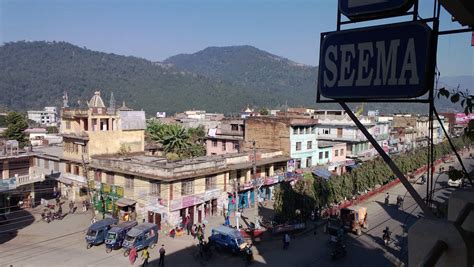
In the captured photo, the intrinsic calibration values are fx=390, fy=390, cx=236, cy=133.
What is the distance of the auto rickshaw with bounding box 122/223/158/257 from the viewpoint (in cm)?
2505

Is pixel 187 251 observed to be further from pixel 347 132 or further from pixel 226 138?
pixel 347 132

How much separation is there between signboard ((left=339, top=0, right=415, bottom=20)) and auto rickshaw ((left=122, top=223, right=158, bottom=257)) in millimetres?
23135

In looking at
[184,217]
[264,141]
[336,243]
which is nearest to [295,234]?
[336,243]

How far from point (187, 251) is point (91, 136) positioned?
19.0 metres

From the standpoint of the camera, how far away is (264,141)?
152 feet

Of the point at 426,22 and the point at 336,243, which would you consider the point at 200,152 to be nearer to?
the point at 336,243

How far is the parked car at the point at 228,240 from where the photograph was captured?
24844 mm

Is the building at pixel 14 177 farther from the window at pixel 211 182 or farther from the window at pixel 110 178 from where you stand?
the window at pixel 211 182

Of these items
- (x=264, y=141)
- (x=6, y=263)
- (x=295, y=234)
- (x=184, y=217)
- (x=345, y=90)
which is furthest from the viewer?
(x=264, y=141)

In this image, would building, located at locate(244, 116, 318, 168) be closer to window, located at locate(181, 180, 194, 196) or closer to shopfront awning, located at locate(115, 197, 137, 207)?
window, located at locate(181, 180, 194, 196)

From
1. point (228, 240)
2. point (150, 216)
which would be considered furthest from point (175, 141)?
point (228, 240)

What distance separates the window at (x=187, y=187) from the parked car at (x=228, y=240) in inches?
254

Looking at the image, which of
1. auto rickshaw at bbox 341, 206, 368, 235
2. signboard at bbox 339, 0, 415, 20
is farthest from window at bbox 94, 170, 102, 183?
signboard at bbox 339, 0, 415, 20

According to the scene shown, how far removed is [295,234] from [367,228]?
6.14 m
